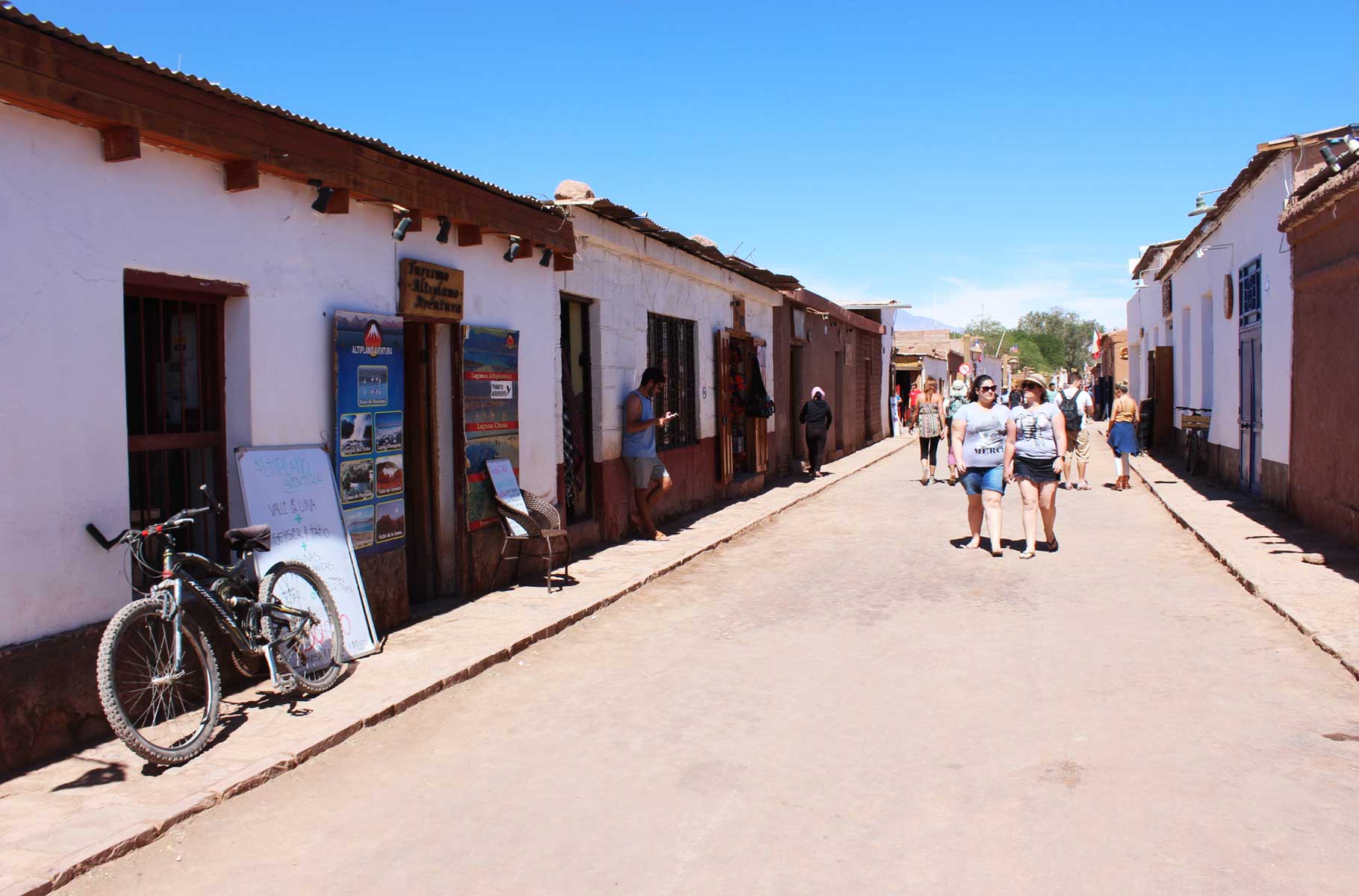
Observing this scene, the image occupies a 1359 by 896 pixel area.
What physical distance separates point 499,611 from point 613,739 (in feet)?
10.1

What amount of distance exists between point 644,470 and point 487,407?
9.92ft

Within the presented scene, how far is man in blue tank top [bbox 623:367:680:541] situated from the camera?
452 inches

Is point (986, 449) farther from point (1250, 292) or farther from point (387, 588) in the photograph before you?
point (1250, 292)

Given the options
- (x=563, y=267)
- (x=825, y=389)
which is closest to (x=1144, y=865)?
(x=563, y=267)

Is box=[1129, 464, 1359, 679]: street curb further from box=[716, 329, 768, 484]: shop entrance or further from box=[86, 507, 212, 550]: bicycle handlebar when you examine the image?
box=[86, 507, 212, 550]: bicycle handlebar

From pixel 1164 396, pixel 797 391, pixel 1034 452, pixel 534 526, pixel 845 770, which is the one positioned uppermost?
pixel 797 391

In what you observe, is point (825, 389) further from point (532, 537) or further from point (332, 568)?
point (332, 568)

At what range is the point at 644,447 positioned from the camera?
11648 millimetres

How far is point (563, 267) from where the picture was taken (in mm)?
10281

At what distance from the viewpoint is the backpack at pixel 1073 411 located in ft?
56.1

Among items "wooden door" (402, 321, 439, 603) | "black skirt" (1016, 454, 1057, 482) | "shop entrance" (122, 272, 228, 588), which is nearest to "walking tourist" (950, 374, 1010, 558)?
"black skirt" (1016, 454, 1057, 482)

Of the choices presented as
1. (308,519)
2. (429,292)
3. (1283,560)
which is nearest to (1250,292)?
(1283,560)

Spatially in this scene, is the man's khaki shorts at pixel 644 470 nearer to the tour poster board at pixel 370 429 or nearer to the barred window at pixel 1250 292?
the tour poster board at pixel 370 429

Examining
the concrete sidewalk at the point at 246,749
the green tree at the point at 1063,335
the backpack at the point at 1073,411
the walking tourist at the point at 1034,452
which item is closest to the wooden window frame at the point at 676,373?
the walking tourist at the point at 1034,452
